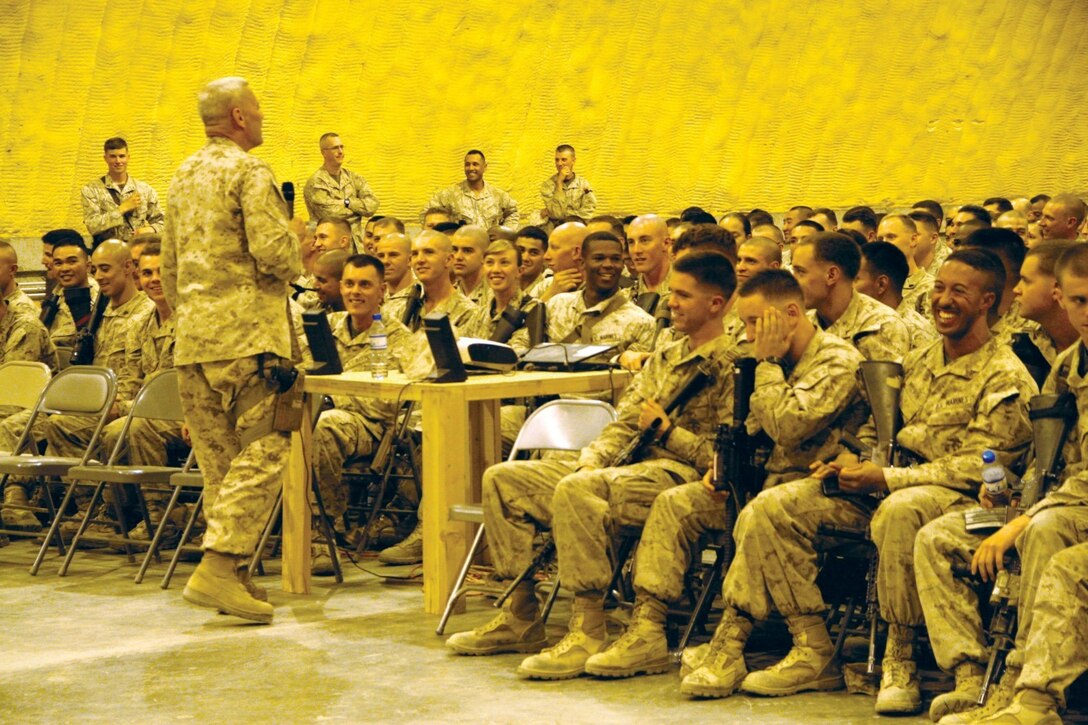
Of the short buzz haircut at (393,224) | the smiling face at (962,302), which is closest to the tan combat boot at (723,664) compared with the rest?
the smiling face at (962,302)

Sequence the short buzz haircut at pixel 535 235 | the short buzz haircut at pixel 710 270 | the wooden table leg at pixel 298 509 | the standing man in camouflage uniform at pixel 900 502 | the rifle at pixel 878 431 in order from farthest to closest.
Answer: the short buzz haircut at pixel 535 235 → the wooden table leg at pixel 298 509 → the short buzz haircut at pixel 710 270 → the rifle at pixel 878 431 → the standing man in camouflage uniform at pixel 900 502

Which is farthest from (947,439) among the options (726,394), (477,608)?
(477,608)

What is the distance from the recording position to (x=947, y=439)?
4801 mm

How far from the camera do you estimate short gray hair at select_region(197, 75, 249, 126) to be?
5945 mm

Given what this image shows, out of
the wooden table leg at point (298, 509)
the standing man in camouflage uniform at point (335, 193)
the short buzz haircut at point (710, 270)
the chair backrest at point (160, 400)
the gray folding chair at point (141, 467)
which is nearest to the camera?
the short buzz haircut at point (710, 270)

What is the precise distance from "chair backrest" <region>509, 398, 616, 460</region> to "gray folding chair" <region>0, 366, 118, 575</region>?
2110 mm

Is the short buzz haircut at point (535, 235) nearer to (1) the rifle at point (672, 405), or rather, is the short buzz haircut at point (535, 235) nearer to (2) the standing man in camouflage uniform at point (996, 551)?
(1) the rifle at point (672, 405)

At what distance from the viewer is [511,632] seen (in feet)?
17.6

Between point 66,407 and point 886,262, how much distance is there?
352cm

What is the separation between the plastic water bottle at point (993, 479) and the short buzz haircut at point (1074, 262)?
1.68 feet

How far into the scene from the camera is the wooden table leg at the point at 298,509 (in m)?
6.34

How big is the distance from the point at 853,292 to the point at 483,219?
8.69 metres

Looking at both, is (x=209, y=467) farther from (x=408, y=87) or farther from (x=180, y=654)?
(x=408, y=87)

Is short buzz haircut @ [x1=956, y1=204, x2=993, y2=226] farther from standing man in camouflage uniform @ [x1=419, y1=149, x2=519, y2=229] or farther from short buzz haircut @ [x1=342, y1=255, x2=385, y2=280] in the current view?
standing man in camouflage uniform @ [x1=419, y1=149, x2=519, y2=229]
